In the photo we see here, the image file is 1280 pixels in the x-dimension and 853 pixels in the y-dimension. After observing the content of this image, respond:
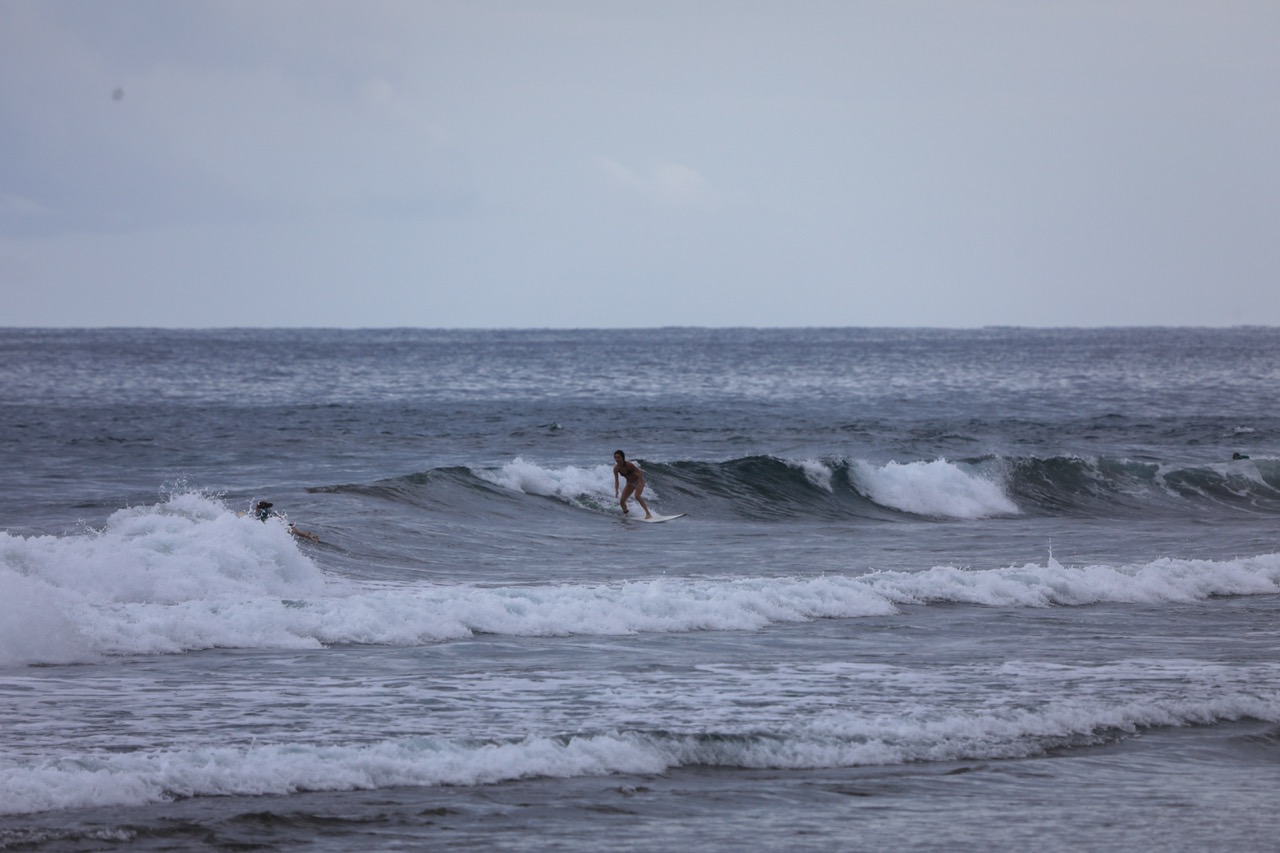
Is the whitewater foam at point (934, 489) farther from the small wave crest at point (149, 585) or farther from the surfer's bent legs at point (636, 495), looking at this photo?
the small wave crest at point (149, 585)

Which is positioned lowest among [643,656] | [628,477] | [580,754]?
[643,656]

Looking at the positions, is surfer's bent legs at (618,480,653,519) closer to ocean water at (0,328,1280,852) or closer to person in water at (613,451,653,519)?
person in water at (613,451,653,519)

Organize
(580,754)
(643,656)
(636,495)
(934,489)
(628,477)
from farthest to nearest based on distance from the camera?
(934,489)
(628,477)
(636,495)
(643,656)
(580,754)

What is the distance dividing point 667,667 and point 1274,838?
520 centimetres

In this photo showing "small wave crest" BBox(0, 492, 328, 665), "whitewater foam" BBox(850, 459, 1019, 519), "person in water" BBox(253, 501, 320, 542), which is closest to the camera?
"small wave crest" BBox(0, 492, 328, 665)

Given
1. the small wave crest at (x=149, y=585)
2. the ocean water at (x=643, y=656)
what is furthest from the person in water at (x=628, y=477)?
the small wave crest at (x=149, y=585)

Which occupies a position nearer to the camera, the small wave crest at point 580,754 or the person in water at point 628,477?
the small wave crest at point 580,754

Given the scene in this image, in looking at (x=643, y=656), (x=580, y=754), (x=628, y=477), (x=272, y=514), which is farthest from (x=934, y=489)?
(x=580, y=754)

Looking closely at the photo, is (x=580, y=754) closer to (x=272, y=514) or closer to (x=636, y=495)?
(x=272, y=514)

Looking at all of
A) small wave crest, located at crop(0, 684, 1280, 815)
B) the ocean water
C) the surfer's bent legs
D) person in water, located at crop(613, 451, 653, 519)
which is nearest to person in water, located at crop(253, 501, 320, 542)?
the ocean water

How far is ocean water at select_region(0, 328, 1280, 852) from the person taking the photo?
297 inches

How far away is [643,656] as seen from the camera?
11.8 m

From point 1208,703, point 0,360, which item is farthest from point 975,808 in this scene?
point 0,360

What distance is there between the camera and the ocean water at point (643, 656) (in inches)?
297
